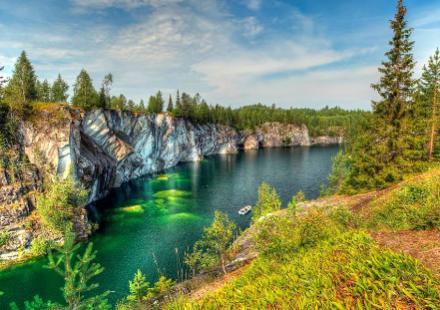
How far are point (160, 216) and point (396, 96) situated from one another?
1603 inches

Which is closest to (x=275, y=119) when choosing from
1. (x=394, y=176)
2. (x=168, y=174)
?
(x=168, y=174)

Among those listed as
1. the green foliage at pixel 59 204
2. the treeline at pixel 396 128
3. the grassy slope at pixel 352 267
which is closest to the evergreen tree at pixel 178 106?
the green foliage at pixel 59 204

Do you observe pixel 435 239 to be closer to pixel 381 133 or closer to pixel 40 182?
pixel 381 133

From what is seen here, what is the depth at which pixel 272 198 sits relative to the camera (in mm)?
42750

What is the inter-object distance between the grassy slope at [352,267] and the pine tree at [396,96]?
18.4 m

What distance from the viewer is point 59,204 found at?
3972cm

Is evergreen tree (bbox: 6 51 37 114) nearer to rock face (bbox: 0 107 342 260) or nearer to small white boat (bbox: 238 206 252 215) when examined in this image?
rock face (bbox: 0 107 342 260)

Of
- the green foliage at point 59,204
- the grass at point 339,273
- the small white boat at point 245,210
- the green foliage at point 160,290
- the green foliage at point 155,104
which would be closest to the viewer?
the grass at point 339,273

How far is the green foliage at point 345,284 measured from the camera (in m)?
5.76

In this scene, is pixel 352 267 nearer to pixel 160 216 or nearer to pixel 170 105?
pixel 160 216

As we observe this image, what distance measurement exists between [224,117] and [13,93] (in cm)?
12106

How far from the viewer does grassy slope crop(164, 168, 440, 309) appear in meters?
A: 5.98

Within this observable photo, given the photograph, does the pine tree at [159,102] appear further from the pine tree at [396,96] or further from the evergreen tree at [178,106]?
the pine tree at [396,96]

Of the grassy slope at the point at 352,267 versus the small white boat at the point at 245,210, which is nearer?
the grassy slope at the point at 352,267
